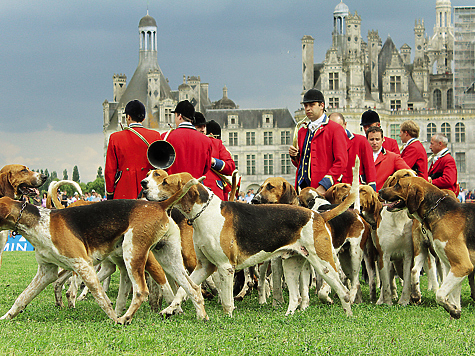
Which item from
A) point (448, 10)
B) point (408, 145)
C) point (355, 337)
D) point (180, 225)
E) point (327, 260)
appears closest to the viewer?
point (355, 337)

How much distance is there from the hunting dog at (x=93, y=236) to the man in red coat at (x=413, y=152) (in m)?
5.94

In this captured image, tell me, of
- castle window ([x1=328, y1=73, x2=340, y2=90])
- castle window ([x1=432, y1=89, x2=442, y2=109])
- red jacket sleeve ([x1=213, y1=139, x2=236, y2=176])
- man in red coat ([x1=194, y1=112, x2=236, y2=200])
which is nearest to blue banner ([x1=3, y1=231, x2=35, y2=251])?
man in red coat ([x1=194, y1=112, x2=236, y2=200])

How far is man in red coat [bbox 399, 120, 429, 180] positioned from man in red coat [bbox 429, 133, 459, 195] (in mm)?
198

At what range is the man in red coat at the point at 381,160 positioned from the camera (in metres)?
10.6

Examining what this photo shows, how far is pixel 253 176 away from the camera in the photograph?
2783 inches

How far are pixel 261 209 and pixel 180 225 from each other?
1.20 meters

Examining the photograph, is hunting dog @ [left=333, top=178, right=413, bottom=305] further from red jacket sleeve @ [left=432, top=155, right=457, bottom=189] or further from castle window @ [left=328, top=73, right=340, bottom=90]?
castle window @ [left=328, top=73, right=340, bottom=90]

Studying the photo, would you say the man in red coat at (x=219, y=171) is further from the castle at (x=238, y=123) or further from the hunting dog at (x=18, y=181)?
the castle at (x=238, y=123)

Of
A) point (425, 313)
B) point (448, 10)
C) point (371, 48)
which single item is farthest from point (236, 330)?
point (448, 10)

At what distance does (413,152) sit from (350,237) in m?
3.49

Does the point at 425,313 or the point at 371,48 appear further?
the point at 371,48

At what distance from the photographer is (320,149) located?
30.1 feet

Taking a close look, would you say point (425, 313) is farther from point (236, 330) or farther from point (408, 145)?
point (408, 145)

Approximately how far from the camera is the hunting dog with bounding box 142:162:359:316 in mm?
7090
